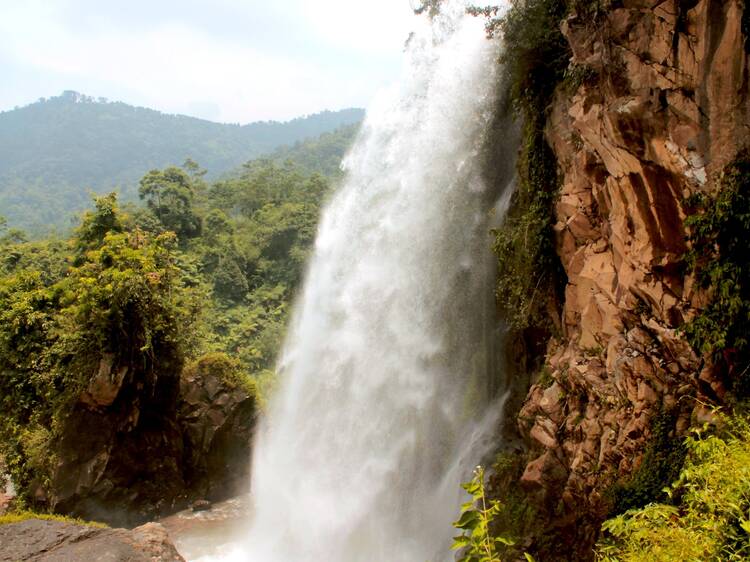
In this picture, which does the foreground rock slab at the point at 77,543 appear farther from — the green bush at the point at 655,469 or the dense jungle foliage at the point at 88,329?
the green bush at the point at 655,469

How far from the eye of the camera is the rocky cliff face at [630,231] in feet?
17.2

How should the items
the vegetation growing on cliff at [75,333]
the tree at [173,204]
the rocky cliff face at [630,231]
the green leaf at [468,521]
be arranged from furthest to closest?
the tree at [173,204] < the vegetation growing on cliff at [75,333] < the rocky cliff face at [630,231] < the green leaf at [468,521]

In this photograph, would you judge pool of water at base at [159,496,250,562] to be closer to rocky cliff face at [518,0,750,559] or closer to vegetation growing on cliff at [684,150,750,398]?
rocky cliff face at [518,0,750,559]

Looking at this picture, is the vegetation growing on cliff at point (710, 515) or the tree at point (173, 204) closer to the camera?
the vegetation growing on cliff at point (710, 515)

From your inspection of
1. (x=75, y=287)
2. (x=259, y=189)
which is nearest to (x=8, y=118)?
(x=259, y=189)

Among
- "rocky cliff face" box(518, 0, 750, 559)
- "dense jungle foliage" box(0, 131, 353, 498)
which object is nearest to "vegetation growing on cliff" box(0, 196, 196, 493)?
"dense jungle foliage" box(0, 131, 353, 498)

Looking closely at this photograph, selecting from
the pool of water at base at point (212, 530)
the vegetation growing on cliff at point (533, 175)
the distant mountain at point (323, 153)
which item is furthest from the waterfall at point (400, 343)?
the distant mountain at point (323, 153)

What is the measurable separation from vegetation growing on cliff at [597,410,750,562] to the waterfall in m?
4.25

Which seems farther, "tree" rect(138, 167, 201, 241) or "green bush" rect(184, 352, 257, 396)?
"tree" rect(138, 167, 201, 241)

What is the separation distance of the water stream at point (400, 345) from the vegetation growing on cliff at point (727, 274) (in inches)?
163

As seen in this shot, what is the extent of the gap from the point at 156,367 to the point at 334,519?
6373 mm

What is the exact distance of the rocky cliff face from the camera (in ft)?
17.2

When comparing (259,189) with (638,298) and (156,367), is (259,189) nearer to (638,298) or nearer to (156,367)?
(156,367)

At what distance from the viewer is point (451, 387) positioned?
9.57 metres
